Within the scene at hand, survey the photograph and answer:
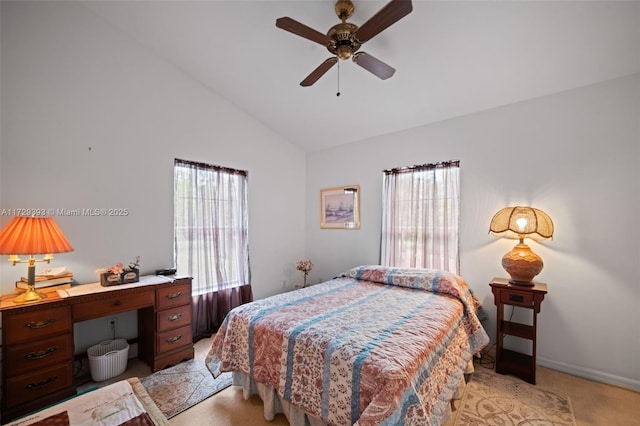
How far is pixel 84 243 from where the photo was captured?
2.47m

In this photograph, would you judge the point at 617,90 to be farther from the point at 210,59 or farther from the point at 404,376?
the point at 210,59

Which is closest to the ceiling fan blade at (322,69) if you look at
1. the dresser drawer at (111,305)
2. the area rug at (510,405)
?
the dresser drawer at (111,305)

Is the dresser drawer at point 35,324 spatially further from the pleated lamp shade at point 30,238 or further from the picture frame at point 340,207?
the picture frame at point 340,207

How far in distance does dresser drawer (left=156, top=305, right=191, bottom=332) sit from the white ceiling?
268 centimetres

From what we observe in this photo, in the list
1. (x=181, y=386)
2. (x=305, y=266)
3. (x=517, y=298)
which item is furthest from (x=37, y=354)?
(x=517, y=298)

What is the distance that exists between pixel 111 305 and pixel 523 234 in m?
3.71

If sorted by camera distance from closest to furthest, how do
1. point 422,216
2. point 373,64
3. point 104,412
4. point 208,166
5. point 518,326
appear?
1. point 104,412
2. point 373,64
3. point 518,326
4. point 422,216
5. point 208,166

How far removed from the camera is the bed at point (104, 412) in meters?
1.07

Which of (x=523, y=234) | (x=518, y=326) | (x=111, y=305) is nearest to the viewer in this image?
(x=111, y=305)

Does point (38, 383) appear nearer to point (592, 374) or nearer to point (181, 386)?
point (181, 386)

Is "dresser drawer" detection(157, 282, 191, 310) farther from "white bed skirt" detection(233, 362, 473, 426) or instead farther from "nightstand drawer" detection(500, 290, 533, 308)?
"nightstand drawer" detection(500, 290, 533, 308)

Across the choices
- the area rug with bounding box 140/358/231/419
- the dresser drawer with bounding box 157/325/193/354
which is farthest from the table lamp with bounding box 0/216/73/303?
the area rug with bounding box 140/358/231/419

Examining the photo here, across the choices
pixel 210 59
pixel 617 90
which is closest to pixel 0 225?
pixel 210 59

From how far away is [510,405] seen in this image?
Answer: 2025mm
